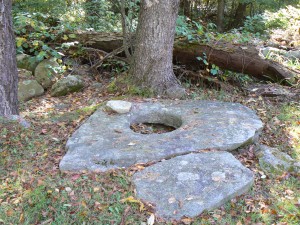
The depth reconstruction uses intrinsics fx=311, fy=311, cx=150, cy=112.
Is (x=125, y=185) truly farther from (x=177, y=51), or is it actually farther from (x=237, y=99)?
(x=177, y=51)

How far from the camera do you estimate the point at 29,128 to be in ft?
13.4

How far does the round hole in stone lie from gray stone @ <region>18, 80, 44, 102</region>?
2.47m

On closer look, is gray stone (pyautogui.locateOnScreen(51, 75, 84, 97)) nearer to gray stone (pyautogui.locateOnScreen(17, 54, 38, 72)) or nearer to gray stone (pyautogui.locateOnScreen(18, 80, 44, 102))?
gray stone (pyautogui.locateOnScreen(18, 80, 44, 102))

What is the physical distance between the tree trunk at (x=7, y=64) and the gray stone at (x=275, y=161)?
3.22 metres

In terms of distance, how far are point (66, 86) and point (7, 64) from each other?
6.42 feet

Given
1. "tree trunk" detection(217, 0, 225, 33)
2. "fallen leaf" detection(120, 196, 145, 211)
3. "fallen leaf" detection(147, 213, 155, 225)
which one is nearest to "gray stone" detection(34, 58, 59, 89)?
"fallen leaf" detection(120, 196, 145, 211)

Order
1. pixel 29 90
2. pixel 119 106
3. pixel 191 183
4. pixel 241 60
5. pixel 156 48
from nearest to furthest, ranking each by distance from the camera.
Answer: pixel 191 183 < pixel 119 106 < pixel 156 48 < pixel 241 60 < pixel 29 90

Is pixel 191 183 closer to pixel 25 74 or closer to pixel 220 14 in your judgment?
pixel 25 74

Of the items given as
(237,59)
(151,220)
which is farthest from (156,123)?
(237,59)

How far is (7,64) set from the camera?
3.94 m

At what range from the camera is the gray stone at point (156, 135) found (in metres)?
3.32

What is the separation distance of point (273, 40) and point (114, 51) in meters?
3.93

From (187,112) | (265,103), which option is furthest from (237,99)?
(187,112)

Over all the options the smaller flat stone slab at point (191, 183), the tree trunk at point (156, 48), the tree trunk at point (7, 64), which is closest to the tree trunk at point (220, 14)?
the tree trunk at point (156, 48)
